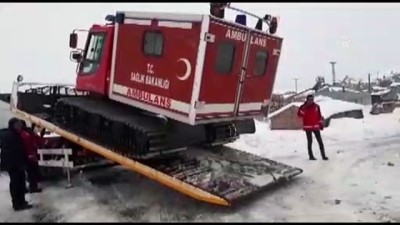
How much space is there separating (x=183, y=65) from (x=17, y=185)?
10.4 ft

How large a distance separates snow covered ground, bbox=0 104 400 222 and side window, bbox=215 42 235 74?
2165 mm

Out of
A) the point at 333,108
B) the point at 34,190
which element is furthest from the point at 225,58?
the point at 333,108

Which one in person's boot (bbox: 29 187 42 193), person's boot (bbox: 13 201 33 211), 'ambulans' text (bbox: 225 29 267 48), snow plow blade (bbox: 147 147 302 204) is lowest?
person's boot (bbox: 29 187 42 193)

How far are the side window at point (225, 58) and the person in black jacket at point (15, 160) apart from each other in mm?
3310

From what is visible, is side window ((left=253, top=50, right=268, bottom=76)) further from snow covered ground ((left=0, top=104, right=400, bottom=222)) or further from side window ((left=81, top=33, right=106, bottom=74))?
side window ((left=81, top=33, right=106, bottom=74))

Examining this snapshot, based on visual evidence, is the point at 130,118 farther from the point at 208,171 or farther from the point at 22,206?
the point at 22,206

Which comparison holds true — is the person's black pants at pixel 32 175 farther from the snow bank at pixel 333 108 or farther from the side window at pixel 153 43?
the snow bank at pixel 333 108

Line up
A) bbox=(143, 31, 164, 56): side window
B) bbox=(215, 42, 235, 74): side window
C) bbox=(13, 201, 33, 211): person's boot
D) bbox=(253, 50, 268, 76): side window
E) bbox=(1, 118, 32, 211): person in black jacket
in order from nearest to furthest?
bbox=(1, 118, 32, 211): person in black jacket < bbox=(13, 201, 33, 211): person's boot < bbox=(215, 42, 235, 74): side window < bbox=(143, 31, 164, 56): side window < bbox=(253, 50, 268, 76): side window

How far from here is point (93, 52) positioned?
9.49 meters

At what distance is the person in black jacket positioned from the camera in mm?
7523

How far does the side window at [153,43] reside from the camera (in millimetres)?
8008

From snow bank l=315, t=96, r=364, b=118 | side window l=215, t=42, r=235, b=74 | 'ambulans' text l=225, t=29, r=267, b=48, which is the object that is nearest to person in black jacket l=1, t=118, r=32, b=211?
side window l=215, t=42, r=235, b=74

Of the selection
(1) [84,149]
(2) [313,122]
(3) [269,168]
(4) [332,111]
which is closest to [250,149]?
(2) [313,122]

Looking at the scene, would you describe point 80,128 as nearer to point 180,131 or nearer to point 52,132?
point 52,132
